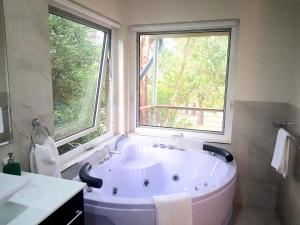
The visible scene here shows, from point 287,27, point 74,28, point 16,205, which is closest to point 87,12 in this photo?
point 74,28

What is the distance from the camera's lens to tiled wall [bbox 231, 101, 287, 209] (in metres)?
2.49

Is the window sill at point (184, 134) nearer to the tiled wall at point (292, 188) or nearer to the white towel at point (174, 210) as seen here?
the tiled wall at point (292, 188)

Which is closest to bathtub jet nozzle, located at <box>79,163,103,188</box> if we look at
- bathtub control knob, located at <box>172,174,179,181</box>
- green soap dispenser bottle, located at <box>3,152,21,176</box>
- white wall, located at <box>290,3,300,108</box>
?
green soap dispenser bottle, located at <box>3,152,21,176</box>

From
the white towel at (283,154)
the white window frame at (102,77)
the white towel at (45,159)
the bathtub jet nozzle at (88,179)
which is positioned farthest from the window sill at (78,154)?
the white towel at (283,154)

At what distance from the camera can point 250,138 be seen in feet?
8.43

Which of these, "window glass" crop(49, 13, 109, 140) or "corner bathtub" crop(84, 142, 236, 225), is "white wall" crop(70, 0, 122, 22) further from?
"corner bathtub" crop(84, 142, 236, 225)

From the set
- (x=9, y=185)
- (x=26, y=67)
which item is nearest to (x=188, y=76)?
(x=26, y=67)

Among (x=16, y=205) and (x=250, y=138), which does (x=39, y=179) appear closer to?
(x=16, y=205)

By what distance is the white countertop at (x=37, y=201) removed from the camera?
993 mm

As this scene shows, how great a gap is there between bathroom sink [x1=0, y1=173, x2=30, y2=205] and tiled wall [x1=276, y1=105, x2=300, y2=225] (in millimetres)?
2065

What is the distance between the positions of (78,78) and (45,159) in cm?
100

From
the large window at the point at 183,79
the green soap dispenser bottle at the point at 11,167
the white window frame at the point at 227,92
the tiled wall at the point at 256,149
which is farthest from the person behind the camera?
the large window at the point at 183,79

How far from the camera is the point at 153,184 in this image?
8.78ft

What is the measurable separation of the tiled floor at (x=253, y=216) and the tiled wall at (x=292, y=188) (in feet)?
0.36
